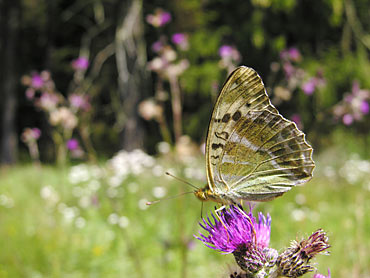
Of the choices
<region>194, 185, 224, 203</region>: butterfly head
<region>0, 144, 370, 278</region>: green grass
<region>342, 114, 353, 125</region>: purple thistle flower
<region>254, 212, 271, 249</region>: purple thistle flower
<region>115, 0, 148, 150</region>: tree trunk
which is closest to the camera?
<region>254, 212, 271, 249</region>: purple thistle flower

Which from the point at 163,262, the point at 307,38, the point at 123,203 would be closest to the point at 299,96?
the point at 307,38

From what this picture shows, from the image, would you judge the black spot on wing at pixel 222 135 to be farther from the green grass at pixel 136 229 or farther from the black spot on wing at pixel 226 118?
the green grass at pixel 136 229

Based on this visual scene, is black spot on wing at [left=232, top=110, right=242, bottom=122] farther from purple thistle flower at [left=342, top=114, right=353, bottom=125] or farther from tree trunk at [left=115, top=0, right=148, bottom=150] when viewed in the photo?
tree trunk at [left=115, top=0, right=148, bottom=150]

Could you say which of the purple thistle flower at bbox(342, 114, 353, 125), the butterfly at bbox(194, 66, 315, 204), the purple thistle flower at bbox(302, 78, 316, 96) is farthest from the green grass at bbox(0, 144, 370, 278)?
the butterfly at bbox(194, 66, 315, 204)

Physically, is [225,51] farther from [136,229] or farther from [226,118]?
[136,229]

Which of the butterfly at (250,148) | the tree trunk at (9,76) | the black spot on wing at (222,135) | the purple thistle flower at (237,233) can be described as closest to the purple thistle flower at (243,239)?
the purple thistle flower at (237,233)

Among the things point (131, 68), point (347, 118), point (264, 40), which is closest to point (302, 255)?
point (347, 118)
